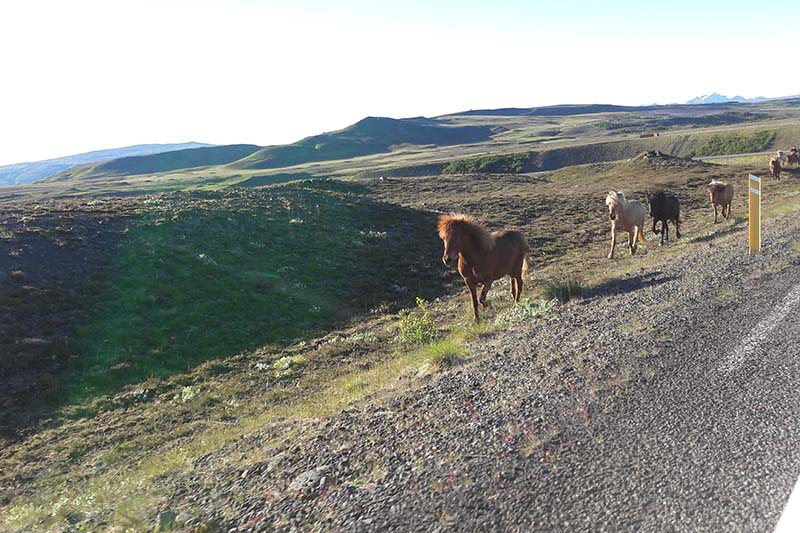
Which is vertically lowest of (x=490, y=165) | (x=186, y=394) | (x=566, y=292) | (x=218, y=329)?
(x=186, y=394)

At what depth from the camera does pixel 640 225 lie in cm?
2100

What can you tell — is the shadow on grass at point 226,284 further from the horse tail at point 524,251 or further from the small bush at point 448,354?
the small bush at point 448,354

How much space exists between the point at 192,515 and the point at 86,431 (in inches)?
296

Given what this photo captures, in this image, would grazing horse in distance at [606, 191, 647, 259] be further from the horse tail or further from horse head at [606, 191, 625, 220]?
the horse tail

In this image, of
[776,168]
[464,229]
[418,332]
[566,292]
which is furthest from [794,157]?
[418,332]

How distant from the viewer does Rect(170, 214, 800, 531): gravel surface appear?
401cm

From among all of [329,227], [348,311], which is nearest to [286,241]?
[329,227]

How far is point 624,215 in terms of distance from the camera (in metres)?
20.1

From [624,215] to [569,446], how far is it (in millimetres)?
17381

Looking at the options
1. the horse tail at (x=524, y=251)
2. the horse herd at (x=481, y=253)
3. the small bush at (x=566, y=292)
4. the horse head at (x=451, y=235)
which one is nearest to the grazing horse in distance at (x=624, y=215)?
the horse tail at (x=524, y=251)

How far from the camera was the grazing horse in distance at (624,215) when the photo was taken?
64.7 feet

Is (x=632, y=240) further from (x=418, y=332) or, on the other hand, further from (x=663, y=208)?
(x=418, y=332)

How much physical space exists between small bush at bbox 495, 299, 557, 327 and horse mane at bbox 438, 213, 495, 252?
2.16 meters

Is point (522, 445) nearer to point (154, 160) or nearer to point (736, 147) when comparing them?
point (736, 147)
